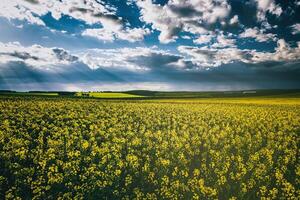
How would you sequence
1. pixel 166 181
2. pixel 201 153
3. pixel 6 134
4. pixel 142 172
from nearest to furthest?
pixel 166 181 < pixel 142 172 < pixel 201 153 < pixel 6 134

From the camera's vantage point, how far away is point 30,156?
15039mm

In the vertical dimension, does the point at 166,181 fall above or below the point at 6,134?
below

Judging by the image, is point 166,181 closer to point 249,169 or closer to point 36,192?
point 249,169

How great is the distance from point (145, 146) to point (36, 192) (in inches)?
300

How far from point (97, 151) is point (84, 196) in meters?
4.26

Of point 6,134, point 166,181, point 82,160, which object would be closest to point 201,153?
point 166,181

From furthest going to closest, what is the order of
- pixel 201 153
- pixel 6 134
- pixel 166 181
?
pixel 6 134
pixel 201 153
pixel 166 181

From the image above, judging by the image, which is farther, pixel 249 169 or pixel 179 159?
pixel 179 159

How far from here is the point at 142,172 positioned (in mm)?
14188

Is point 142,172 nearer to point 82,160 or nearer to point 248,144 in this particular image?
point 82,160

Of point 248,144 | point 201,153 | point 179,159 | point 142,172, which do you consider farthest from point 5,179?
point 248,144

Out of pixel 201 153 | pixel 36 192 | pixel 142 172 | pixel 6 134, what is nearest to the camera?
pixel 36 192

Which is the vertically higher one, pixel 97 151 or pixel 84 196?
pixel 97 151

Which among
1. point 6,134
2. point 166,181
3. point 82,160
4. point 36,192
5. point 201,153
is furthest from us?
point 6,134
